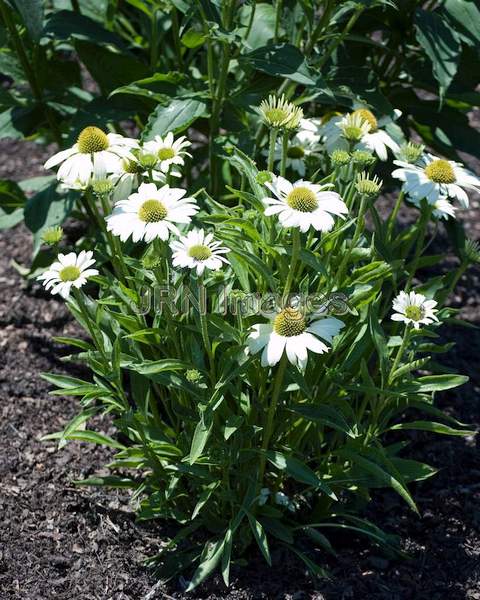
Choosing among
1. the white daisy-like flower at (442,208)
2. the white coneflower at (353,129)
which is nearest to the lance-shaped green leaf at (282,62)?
the white coneflower at (353,129)

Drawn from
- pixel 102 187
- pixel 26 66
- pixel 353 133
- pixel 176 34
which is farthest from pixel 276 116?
pixel 26 66

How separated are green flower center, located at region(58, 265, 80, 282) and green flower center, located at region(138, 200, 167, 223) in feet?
0.61

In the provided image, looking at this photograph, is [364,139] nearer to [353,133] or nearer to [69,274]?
[353,133]

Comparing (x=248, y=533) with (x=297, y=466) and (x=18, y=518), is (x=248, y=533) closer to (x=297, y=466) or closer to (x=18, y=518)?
(x=297, y=466)

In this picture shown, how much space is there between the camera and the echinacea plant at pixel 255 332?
185 centimetres

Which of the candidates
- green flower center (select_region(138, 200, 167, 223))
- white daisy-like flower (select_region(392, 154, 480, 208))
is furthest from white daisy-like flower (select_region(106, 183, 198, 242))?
white daisy-like flower (select_region(392, 154, 480, 208))

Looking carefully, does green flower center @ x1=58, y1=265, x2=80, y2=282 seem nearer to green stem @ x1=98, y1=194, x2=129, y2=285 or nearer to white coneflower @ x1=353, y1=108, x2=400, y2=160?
green stem @ x1=98, y1=194, x2=129, y2=285

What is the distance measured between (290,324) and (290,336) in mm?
27

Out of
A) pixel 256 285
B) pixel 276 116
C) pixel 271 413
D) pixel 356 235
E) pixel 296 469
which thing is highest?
pixel 276 116

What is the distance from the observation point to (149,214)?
1823 mm

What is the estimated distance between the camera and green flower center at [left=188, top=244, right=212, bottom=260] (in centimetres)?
177

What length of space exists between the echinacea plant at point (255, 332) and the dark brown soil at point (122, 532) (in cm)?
8

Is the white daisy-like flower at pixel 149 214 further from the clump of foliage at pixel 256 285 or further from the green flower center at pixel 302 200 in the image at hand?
the green flower center at pixel 302 200

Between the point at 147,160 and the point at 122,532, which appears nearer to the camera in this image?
the point at 147,160
